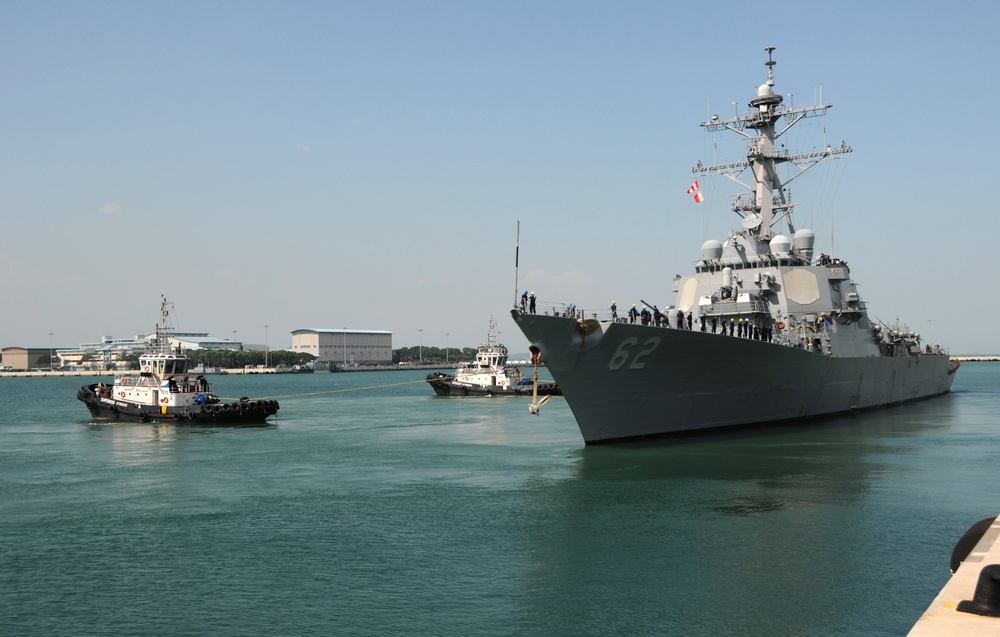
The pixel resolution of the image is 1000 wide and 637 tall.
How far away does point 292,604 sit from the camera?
410 inches

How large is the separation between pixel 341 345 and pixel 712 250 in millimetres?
128774

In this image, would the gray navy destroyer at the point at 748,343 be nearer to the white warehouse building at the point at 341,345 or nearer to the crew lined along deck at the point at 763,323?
the crew lined along deck at the point at 763,323

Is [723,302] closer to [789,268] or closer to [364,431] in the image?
[789,268]

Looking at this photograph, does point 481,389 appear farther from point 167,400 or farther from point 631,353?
point 631,353

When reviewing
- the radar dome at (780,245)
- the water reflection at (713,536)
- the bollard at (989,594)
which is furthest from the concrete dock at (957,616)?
the radar dome at (780,245)

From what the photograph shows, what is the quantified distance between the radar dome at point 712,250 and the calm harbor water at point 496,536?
22.7ft

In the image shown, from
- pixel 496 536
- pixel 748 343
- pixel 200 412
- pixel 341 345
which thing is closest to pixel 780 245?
pixel 748 343

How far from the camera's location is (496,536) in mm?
13594

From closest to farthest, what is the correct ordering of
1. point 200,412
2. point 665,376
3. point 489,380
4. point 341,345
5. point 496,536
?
point 496,536
point 665,376
point 200,412
point 489,380
point 341,345

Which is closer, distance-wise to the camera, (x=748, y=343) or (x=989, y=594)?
(x=989, y=594)

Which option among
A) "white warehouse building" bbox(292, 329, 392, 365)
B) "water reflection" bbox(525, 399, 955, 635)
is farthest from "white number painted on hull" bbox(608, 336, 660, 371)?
"white warehouse building" bbox(292, 329, 392, 365)

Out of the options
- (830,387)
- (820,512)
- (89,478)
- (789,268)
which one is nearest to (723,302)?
(789,268)

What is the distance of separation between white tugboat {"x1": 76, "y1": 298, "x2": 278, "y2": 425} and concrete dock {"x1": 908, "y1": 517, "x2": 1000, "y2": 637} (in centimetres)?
3189

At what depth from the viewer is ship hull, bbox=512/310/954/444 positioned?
67.2 feet
